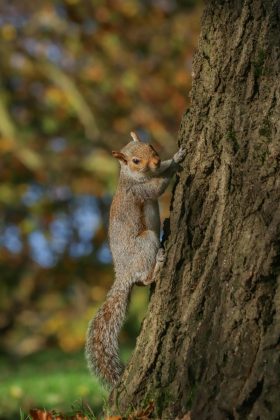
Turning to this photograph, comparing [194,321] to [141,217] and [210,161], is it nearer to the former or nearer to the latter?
[210,161]

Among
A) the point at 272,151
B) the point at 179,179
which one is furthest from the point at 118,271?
the point at 272,151

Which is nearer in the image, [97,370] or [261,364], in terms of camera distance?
[261,364]

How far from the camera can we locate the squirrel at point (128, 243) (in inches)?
153

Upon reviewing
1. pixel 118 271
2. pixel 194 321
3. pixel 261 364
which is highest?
pixel 118 271

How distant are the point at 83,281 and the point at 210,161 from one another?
36.1ft

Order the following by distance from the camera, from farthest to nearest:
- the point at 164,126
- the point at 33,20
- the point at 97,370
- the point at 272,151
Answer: the point at 164,126 < the point at 33,20 < the point at 97,370 < the point at 272,151

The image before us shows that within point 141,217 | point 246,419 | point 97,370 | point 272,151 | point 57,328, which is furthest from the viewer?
point 57,328

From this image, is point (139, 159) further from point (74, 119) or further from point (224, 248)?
point (74, 119)

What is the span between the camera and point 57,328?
44.0 ft

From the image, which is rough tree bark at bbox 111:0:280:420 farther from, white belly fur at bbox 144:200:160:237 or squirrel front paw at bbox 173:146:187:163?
white belly fur at bbox 144:200:160:237

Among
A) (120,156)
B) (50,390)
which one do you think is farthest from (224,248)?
(50,390)

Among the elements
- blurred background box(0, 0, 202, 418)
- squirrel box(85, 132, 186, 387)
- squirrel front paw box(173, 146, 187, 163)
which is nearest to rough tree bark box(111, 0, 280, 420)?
squirrel front paw box(173, 146, 187, 163)

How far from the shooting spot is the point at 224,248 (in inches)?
124

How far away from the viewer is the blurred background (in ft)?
38.3
